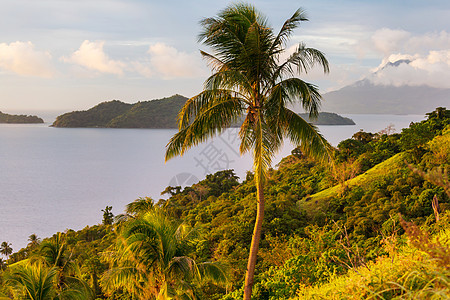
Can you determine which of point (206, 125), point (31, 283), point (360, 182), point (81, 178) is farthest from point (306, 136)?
point (81, 178)

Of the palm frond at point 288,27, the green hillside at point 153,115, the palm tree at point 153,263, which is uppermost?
the green hillside at point 153,115

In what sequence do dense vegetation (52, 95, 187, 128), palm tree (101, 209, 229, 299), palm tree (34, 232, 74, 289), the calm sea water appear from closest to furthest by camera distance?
palm tree (101, 209, 229, 299) < palm tree (34, 232, 74, 289) < the calm sea water < dense vegetation (52, 95, 187, 128)

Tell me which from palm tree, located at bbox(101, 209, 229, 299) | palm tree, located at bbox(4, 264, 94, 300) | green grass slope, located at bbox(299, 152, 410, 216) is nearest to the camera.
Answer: palm tree, located at bbox(101, 209, 229, 299)

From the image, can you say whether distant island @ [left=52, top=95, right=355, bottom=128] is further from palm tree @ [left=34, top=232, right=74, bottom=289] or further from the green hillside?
palm tree @ [left=34, top=232, right=74, bottom=289]

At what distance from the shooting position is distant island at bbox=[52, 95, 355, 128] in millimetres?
152000

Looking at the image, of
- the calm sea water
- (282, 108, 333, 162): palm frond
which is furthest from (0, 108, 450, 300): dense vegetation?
the calm sea water

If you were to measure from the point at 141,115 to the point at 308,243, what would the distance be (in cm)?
14934

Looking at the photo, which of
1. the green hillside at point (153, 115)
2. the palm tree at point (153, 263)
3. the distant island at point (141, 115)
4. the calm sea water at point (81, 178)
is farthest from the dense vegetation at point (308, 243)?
the green hillside at point (153, 115)

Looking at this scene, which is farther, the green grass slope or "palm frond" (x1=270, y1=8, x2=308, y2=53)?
the green grass slope

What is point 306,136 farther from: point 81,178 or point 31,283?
point 81,178

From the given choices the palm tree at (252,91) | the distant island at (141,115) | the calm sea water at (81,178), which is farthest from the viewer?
the distant island at (141,115)

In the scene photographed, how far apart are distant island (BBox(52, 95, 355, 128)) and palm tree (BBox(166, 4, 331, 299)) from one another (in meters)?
131

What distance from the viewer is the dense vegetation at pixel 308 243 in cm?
402

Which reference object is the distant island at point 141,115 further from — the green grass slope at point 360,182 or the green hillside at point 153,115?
the green grass slope at point 360,182
